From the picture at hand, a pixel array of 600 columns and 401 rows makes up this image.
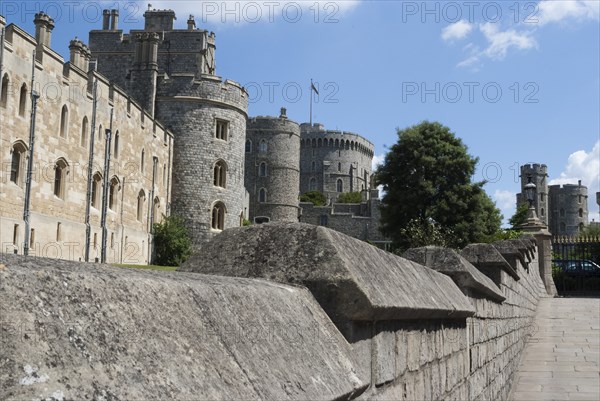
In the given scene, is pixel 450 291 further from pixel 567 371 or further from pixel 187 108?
pixel 187 108

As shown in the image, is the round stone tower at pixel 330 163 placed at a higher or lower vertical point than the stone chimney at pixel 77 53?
higher

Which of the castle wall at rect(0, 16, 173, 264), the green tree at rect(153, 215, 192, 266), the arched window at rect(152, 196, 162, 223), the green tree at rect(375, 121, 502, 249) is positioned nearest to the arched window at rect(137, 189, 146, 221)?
the castle wall at rect(0, 16, 173, 264)

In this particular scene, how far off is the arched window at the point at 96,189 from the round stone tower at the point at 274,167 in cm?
3076

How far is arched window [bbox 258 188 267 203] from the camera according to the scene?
60.1 m

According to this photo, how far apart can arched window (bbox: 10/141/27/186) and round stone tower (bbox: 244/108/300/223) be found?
36.8 m

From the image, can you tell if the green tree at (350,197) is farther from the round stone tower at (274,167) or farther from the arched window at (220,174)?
the arched window at (220,174)

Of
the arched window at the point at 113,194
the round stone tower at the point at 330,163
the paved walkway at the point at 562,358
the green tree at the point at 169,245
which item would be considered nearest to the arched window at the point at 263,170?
the green tree at the point at 169,245

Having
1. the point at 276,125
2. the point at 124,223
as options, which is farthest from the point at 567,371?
the point at 276,125

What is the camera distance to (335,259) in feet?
7.31

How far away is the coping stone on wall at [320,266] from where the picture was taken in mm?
2178

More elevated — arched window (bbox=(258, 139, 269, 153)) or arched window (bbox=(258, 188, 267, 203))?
arched window (bbox=(258, 139, 269, 153))

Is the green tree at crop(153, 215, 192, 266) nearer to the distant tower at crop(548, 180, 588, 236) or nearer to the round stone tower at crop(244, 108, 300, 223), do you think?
the round stone tower at crop(244, 108, 300, 223)

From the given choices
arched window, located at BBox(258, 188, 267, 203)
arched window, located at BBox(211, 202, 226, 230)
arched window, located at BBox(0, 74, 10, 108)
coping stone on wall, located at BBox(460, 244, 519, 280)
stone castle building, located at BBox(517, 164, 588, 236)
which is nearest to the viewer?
coping stone on wall, located at BBox(460, 244, 519, 280)

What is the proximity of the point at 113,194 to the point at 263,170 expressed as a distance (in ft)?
105
